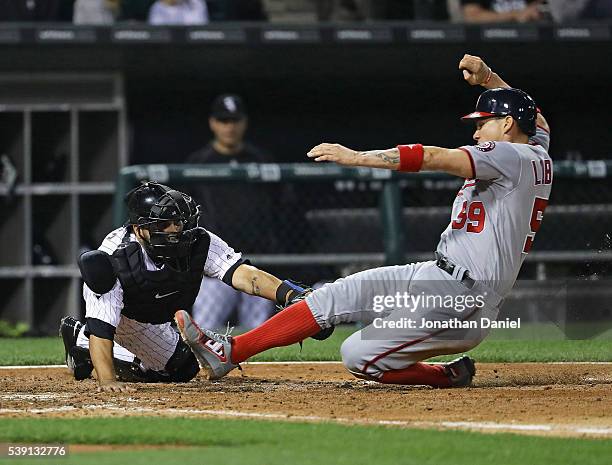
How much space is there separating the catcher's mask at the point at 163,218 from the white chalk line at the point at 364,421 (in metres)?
0.92

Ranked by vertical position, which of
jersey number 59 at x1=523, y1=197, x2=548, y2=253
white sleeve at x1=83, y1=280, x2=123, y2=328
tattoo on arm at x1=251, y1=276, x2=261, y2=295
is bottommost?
white sleeve at x1=83, y1=280, x2=123, y2=328

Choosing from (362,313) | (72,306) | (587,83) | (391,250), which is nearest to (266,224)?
(391,250)

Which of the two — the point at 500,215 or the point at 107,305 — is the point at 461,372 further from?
the point at 107,305

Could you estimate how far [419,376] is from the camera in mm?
5938

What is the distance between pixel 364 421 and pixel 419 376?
4.09ft

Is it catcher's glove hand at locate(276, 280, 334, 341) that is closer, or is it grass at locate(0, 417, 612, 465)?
grass at locate(0, 417, 612, 465)

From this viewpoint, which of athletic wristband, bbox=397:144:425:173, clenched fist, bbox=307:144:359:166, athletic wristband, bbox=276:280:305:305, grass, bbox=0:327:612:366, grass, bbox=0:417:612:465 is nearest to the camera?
grass, bbox=0:417:612:465

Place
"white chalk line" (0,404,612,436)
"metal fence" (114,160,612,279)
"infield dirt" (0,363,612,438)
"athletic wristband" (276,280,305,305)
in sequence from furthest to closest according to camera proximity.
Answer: "metal fence" (114,160,612,279)
"athletic wristband" (276,280,305,305)
"infield dirt" (0,363,612,438)
"white chalk line" (0,404,612,436)

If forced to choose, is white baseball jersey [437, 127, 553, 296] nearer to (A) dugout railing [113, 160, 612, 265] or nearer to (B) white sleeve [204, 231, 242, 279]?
(B) white sleeve [204, 231, 242, 279]

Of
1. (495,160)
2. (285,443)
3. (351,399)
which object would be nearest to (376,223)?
(495,160)

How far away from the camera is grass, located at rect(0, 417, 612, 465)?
12.8ft

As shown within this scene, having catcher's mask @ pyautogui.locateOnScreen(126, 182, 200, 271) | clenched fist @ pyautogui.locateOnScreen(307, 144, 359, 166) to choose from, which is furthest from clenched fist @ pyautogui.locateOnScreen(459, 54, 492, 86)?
catcher's mask @ pyautogui.locateOnScreen(126, 182, 200, 271)

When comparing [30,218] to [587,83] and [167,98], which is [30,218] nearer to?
[167,98]

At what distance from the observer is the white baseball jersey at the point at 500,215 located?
18.4 feet
